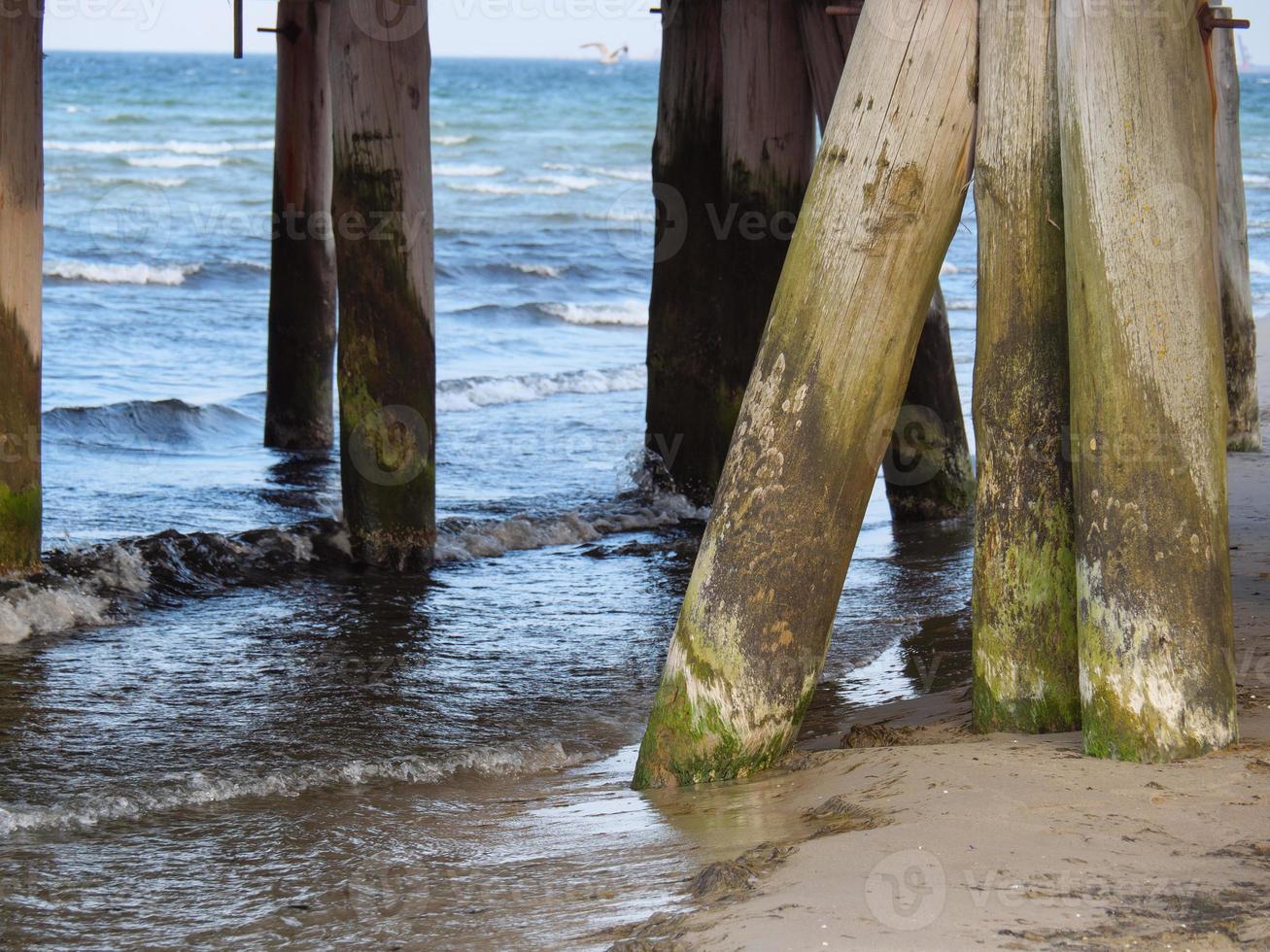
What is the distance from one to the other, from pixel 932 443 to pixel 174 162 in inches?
1073

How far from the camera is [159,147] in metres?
33.4

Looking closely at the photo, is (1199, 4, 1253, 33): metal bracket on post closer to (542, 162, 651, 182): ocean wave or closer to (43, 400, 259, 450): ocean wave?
(43, 400, 259, 450): ocean wave

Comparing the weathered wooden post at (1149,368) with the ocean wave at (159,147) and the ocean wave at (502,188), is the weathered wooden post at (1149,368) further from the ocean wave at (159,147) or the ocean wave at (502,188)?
the ocean wave at (159,147)

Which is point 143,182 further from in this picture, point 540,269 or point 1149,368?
point 1149,368

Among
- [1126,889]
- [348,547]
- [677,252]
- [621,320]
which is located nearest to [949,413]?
[677,252]

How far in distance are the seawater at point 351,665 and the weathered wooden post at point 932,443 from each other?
0.19 metres

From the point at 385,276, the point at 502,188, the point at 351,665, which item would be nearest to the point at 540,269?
the point at 502,188

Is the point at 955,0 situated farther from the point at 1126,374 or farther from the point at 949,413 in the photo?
the point at 949,413

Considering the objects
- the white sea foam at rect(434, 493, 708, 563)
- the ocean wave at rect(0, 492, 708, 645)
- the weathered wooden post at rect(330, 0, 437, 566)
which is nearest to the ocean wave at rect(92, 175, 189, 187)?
the white sea foam at rect(434, 493, 708, 563)

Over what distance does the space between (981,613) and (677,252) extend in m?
4.10

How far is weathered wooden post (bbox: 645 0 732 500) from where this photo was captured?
7.05m

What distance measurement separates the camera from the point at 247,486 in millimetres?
8406

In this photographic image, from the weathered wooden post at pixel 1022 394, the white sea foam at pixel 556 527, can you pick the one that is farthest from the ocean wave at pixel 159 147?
the weathered wooden post at pixel 1022 394

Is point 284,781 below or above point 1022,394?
below
